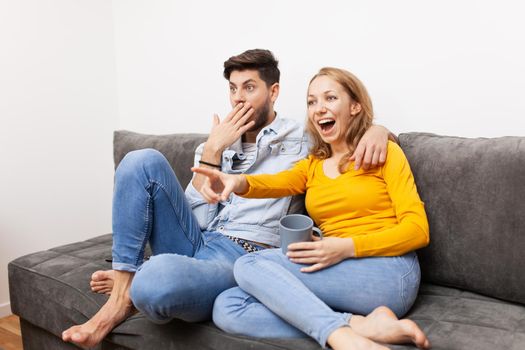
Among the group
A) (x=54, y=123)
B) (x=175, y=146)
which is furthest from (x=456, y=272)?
Result: (x=54, y=123)

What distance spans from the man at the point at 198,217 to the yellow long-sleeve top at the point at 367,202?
2.7 inches

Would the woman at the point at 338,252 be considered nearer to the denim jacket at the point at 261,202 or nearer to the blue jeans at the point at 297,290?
the blue jeans at the point at 297,290

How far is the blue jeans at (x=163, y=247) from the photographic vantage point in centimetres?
125

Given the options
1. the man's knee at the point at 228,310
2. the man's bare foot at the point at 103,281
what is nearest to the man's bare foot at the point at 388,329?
the man's knee at the point at 228,310

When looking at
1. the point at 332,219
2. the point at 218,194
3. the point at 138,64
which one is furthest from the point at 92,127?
the point at 332,219

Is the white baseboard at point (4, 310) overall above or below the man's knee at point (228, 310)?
below

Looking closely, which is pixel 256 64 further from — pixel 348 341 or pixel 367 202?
pixel 348 341

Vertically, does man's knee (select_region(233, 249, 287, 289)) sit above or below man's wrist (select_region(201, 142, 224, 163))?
below

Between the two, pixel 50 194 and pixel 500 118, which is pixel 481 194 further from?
pixel 50 194

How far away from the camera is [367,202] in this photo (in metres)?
1.42

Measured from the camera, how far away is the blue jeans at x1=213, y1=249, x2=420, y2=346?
1229 millimetres

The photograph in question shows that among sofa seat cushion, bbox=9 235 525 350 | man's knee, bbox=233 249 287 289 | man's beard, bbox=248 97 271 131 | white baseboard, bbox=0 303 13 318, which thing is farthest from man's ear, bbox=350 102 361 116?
white baseboard, bbox=0 303 13 318

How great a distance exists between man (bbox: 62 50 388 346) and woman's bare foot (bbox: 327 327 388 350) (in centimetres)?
38

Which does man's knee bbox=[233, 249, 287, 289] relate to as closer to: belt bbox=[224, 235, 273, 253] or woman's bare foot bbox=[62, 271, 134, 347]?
belt bbox=[224, 235, 273, 253]
